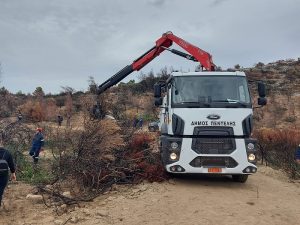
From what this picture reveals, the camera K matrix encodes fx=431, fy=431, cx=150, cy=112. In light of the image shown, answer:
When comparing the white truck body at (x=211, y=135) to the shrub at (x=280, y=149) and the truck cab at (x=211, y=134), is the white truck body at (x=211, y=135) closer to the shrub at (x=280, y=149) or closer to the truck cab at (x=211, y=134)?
the truck cab at (x=211, y=134)

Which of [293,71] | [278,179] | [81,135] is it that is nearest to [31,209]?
[81,135]

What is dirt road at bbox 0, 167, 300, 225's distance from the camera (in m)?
8.69

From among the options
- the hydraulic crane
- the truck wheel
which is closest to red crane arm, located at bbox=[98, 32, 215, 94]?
the hydraulic crane

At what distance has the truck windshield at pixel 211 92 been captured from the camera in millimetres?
10945

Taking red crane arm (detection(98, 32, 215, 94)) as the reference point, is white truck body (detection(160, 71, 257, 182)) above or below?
below

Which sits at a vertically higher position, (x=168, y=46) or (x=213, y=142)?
(x=168, y=46)

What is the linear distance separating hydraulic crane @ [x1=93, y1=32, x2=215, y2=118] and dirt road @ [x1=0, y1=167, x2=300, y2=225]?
15.9ft

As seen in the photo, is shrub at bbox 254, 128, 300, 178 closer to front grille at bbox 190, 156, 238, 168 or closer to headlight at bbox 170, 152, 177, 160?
front grille at bbox 190, 156, 238, 168

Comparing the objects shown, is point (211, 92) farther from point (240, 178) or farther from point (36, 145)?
point (36, 145)

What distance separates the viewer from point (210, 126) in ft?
35.3

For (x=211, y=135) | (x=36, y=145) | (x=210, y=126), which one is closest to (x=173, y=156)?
(x=211, y=135)

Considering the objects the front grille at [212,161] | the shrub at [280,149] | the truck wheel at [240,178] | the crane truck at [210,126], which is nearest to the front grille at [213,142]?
the crane truck at [210,126]

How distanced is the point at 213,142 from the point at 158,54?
285 inches

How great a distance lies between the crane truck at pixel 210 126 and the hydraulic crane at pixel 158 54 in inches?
128
